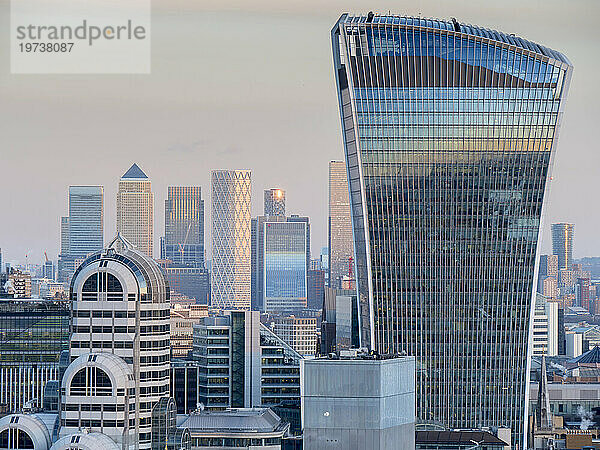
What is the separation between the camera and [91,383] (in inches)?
2512

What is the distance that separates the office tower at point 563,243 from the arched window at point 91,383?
6113 centimetres

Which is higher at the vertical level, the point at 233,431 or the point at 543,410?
the point at 233,431

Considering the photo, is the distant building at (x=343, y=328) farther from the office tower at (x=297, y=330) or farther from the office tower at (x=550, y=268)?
the office tower at (x=550, y=268)

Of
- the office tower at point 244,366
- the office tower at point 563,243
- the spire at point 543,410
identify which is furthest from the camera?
the office tower at point 563,243

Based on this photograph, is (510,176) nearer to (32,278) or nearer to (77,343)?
(77,343)

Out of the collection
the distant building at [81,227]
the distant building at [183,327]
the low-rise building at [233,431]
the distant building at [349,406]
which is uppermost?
the distant building at [81,227]

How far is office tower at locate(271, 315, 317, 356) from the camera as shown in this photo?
→ 13686 centimetres

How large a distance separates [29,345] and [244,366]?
26255 mm

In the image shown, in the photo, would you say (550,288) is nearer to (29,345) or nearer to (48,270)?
(48,270)

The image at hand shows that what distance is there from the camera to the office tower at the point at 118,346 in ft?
209

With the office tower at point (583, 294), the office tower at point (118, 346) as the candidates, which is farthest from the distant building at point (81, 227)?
the office tower at point (118, 346)

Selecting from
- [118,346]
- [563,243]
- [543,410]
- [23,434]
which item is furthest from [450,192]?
[563,243]

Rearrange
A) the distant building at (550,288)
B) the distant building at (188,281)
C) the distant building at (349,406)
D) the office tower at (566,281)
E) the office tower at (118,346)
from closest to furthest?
the distant building at (349,406)
the office tower at (118,346)
the office tower at (566,281)
the distant building at (550,288)
the distant building at (188,281)

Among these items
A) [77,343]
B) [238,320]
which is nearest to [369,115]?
[238,320]
